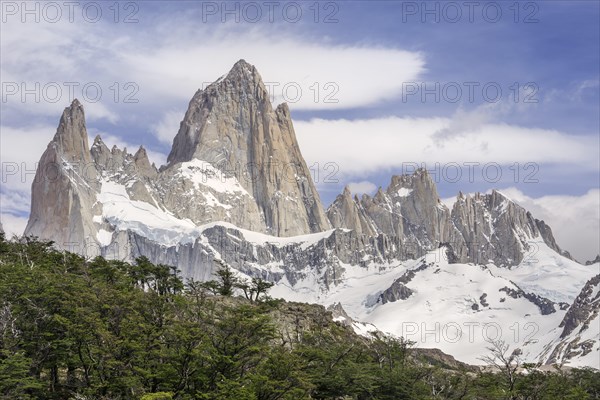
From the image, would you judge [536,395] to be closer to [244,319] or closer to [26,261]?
[244,319]

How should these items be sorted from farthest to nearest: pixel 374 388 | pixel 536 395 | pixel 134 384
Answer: pixel 536 395 → pixel 374 388 → pixel 134 384

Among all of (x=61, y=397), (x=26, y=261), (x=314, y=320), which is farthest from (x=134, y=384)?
(x=314, y=320)

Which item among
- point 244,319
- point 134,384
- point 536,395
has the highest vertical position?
point 244,319

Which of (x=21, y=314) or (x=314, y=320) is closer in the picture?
(x=21, y=314)

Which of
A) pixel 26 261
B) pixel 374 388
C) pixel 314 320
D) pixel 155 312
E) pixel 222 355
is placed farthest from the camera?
pixel 314 320

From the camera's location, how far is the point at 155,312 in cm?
7400

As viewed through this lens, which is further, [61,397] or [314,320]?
[314,320]

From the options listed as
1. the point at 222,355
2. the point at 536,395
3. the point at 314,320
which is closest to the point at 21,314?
the point at 222,355

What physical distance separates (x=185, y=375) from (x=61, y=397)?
435 inches

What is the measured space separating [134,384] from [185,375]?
443 cm

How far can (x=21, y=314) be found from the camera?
229 ft

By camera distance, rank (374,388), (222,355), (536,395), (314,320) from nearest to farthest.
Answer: (222,355) < (374,388) < (536,395) < (314,320)

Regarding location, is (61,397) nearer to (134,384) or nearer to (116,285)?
(134,384)

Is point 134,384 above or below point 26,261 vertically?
below
